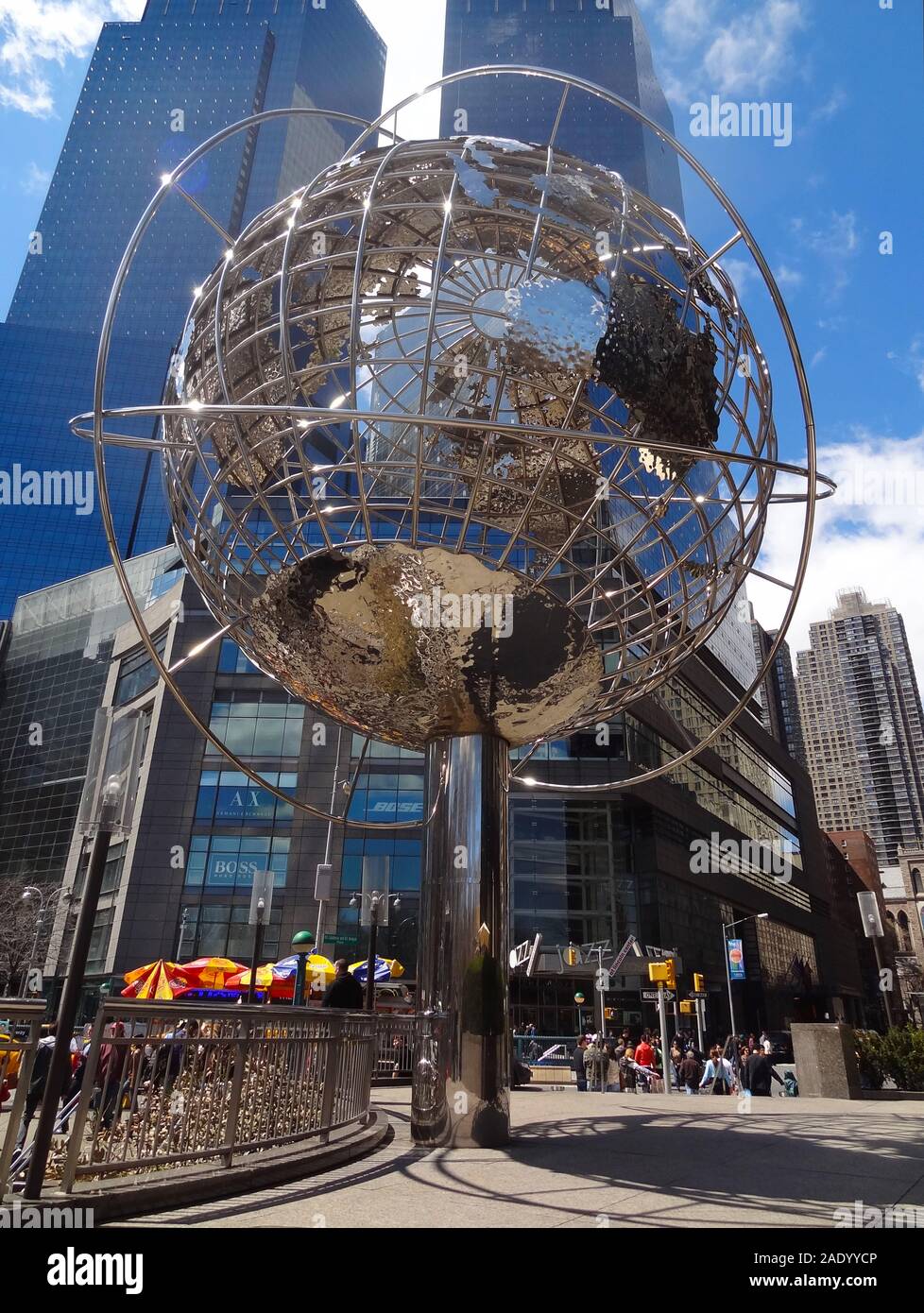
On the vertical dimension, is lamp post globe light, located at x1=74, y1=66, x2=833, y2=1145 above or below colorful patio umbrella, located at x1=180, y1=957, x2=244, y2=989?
→ above

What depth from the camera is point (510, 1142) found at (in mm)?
5934

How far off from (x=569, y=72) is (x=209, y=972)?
14461 centimetres

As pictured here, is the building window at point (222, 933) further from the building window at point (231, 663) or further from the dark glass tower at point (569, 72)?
the dark glass tower at point (569, 72)

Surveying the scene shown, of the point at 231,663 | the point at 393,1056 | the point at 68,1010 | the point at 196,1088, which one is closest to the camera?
the point at 68,1010

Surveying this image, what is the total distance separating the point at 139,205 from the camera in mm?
110562

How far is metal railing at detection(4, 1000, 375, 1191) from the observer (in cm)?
423

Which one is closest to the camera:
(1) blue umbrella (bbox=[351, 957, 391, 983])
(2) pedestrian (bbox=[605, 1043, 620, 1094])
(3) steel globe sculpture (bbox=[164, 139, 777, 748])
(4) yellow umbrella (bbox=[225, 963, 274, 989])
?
(3) steel globe sculpture (bbox=[164, 139, 777, 748])

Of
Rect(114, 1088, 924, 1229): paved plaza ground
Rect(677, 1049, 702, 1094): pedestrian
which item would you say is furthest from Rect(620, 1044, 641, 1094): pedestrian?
Rect(114, 1088, 924, 1229): paved plaza ground

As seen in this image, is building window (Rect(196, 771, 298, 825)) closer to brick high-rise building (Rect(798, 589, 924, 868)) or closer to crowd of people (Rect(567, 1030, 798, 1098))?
crowd of people (Rect(567, 1030, 798, 1098))

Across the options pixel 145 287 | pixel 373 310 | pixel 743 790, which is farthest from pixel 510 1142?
pixel 145 287

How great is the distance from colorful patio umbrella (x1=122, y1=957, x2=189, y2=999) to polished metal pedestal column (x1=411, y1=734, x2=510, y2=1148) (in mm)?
8327

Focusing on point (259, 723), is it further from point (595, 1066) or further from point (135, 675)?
point (595, 1066)

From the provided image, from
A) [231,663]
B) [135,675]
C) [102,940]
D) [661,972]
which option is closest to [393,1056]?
[661,972]

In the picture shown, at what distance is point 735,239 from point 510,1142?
751cm
